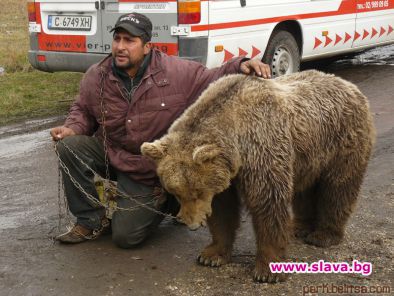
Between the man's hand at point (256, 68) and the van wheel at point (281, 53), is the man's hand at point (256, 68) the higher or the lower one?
the higher one

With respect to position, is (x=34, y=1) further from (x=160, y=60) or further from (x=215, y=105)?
(x=215, y=105)

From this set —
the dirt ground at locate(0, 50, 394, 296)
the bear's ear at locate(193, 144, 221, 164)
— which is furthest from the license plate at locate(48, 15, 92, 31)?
the bear's ear at locate(193, 144, 221, 164)

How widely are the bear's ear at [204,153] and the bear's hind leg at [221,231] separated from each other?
0.67 m

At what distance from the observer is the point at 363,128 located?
4875 millimetres

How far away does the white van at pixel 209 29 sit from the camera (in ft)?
27.2

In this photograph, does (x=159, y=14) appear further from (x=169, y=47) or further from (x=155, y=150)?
(x=155, y=150)

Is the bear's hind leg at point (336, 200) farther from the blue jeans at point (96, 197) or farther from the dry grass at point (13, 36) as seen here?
the dry grass at point (13, 36)

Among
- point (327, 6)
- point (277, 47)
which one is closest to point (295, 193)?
point (277, 47)

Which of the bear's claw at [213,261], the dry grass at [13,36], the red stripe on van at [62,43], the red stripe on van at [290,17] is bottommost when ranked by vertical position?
the bear's claw at [213,261]

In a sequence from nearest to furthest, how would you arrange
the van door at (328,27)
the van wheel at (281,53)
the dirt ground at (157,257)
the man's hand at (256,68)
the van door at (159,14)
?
the dirt ground at (157,257) → the man's hand at (256,68) → the van door at (159,14) → the van wheel at (281,53) → the van door at (328,27)

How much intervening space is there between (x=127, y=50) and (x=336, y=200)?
2.01m

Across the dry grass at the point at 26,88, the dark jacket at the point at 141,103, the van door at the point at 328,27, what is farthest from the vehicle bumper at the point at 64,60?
the dark jacket at the point at 141,103

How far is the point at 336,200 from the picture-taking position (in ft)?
16.3

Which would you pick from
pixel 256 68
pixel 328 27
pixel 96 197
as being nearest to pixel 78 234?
pixel 96 197
